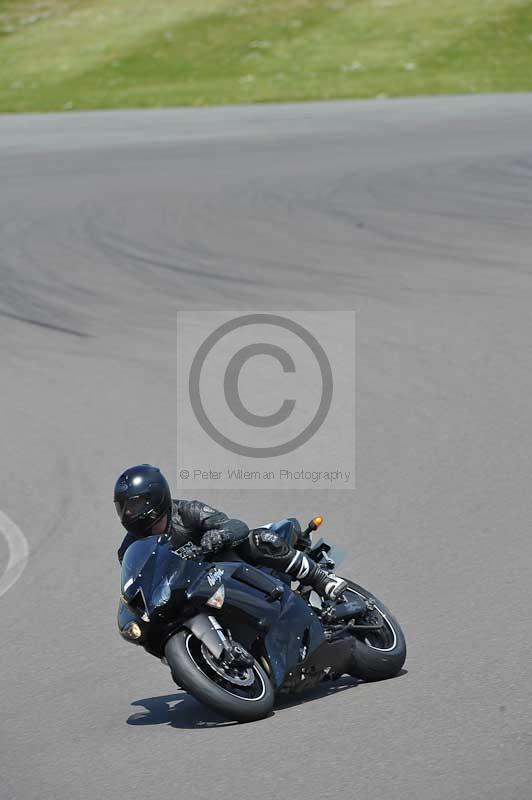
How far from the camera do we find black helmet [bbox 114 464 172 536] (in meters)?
6.61

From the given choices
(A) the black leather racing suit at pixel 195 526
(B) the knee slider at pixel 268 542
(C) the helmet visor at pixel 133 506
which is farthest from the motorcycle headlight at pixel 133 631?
(B) the knee slider at pixel 268 542

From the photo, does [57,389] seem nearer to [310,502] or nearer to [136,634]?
[310,502]

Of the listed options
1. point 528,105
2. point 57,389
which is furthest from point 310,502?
point 528,105

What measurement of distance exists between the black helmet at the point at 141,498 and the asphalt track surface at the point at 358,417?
3.11 feet

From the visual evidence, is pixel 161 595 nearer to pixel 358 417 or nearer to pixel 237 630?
pixel 237 630

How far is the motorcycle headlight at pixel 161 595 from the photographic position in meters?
6.40

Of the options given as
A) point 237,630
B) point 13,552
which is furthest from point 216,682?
point 13,552

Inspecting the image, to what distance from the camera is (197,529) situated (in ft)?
22.4

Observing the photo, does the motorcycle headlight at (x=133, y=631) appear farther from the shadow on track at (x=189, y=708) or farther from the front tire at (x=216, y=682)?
the shadow on track at (x=189, y=708)

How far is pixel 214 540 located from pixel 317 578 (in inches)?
29.2

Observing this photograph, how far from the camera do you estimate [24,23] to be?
45.8 m

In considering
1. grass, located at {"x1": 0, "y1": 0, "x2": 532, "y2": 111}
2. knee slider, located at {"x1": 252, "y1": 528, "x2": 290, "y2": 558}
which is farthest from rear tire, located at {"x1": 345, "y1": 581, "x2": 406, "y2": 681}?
grass, located at {"x1": 0, "y1": 0, "x2": 532, "y2": 111}

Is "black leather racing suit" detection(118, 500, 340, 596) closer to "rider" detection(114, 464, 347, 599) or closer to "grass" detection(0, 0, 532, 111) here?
"rider" detection(114, 464, 347, 599)

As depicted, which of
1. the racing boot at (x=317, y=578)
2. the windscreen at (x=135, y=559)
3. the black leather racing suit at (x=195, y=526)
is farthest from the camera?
the racing boot at (x=317, y=578)
